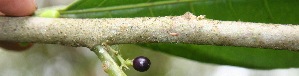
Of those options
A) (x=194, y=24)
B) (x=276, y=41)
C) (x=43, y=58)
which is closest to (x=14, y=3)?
(x=194, y=24)

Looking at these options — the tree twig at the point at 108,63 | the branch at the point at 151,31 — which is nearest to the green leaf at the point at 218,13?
the branch at the point at 151,31

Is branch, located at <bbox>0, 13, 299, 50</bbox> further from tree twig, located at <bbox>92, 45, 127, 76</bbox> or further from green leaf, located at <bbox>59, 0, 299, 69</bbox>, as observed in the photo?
green leaf, located at <bbox>59, 0, 299, 69</bbox>

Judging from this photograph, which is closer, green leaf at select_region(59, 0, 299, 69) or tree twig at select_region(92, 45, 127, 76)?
tree twig at select_region(92, 45, 127, 76)

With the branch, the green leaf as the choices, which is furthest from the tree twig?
the green leaf

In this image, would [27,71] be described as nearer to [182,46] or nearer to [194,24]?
[182,46]

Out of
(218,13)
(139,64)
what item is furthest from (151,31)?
(218,13)
